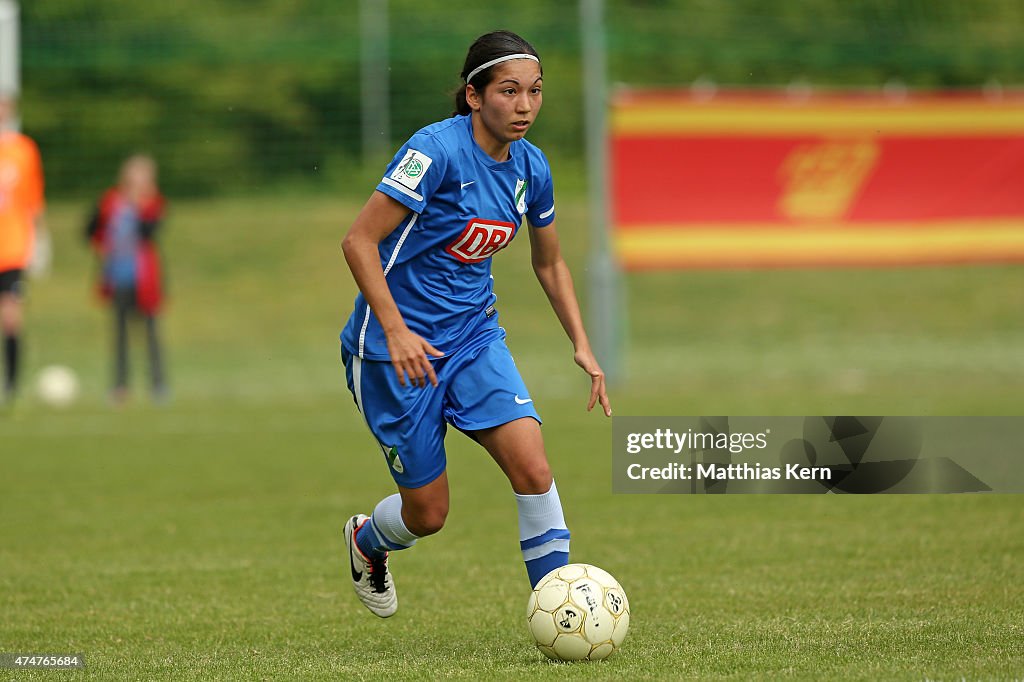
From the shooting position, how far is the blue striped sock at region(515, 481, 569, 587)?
5.21m

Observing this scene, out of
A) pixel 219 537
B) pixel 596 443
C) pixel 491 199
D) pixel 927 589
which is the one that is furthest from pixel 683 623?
pixel 596 443

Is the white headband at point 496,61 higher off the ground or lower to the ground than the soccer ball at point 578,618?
higher

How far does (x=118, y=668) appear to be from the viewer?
499cm

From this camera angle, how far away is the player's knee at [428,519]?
5.43 m

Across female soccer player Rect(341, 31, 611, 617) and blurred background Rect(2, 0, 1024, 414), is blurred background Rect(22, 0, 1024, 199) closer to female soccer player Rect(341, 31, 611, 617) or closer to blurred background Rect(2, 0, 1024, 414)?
blurred background Rect(2, 0, 1024, 414)

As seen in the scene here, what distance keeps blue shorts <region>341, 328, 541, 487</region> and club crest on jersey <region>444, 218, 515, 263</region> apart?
0.28 m

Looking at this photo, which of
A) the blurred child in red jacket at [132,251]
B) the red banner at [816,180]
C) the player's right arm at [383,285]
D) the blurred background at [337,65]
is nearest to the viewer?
the player's right arm at [383,285]

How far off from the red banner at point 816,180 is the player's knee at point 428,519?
10.9 meters

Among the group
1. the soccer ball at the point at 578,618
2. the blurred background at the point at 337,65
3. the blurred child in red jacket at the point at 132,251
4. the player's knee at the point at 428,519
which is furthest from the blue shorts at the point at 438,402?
the blurred background at the point at 337,65

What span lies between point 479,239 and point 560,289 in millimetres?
518

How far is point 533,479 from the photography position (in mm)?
5152

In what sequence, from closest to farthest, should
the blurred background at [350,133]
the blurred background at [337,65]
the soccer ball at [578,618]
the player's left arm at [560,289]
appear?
1. the soccer ball at [578,618]
2. the player's left arm at [560,289]
3. the blurred background at [350,133]
4. the blurred background at [337,65]

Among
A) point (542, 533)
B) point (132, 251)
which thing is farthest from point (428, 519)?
point (132, 251)

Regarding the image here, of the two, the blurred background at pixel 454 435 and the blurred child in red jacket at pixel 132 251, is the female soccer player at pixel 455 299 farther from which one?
the blurred child in red jacket at pixel 132 251
